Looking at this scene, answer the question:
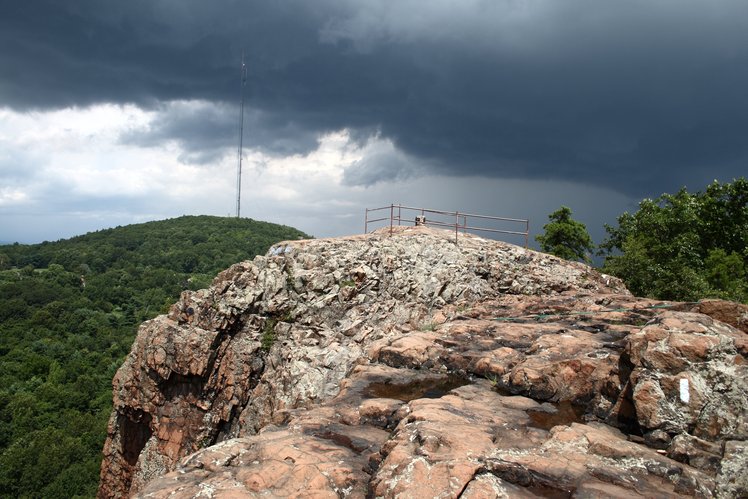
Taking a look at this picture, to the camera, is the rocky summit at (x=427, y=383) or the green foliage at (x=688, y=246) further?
the green foliage at (x=688, y=246)

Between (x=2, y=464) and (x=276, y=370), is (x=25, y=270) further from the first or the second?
(x=276, y=370)

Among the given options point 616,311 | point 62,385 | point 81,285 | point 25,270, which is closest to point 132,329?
point 62,385

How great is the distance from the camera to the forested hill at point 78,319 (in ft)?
157

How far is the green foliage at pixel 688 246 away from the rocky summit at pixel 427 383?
5.30m

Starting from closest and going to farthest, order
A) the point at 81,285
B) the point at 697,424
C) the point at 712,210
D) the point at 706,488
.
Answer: the point at 706,488 < the point at 697,424 < the point at 712,210 < the point at 81,285

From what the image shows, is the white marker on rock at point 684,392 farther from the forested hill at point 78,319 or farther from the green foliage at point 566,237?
the forested hill at point 78,319

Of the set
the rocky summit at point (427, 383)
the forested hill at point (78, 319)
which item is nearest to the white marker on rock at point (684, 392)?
the rocky summit at point (427, 383)

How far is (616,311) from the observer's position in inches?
627

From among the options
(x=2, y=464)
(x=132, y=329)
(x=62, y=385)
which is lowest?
(x=2, y=464)

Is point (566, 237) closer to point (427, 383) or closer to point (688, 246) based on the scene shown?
point (688, 246)

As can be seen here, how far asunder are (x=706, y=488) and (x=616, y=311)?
1048 cm

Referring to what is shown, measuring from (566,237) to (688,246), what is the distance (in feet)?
43.7

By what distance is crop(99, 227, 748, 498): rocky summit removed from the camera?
661 centimetres

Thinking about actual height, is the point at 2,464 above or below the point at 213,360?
below
